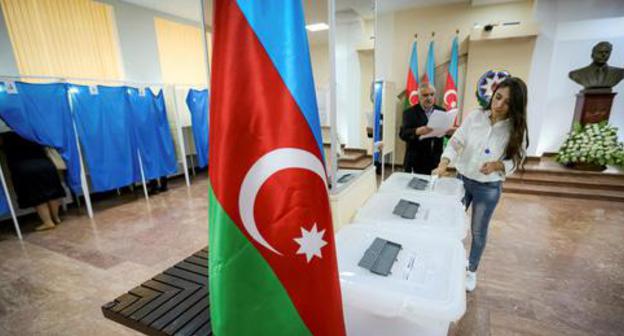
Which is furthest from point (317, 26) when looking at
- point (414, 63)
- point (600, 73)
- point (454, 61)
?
point (600, 73)

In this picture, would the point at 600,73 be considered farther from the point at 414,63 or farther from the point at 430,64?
the point at 414,63

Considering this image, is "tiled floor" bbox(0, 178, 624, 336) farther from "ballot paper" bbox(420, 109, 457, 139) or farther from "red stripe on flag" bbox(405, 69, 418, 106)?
"red stripe on flag" bbox(405, 69, 418, 106)

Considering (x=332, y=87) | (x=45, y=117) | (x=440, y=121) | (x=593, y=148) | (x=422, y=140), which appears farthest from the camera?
(x=593, y=148)

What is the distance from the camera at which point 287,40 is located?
0.69 metres

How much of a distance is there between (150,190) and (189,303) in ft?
12.8

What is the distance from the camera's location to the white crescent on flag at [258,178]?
69 centimetres

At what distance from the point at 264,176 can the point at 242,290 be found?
308 mm

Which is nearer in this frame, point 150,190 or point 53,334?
point 53,334

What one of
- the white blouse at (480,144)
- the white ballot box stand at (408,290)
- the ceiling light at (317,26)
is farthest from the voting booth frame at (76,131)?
the white blouse at (480,144)

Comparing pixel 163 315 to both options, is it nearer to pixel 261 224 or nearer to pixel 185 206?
pixel 261 224

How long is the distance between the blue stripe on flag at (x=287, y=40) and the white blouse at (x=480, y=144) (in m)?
1.20

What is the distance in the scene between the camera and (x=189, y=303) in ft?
3.27

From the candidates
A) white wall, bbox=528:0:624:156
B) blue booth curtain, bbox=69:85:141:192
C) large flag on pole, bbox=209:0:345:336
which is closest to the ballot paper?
large flag on pole, bbox=209:0:345:336

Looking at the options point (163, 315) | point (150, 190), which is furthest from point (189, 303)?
point (150, 190)
